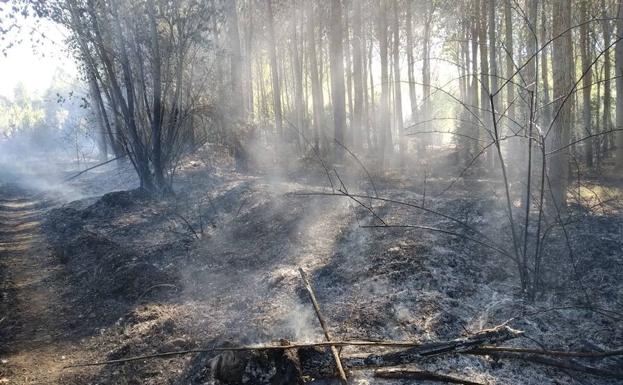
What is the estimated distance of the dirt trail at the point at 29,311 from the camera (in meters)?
4.72

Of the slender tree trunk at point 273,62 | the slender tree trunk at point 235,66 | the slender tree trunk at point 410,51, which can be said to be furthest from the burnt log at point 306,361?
the slender tree trunk at point 273,62

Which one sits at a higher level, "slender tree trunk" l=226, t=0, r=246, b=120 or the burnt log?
"slender tree trunk" l=226, t=0, r=246, b=120

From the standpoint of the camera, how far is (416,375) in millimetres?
3779

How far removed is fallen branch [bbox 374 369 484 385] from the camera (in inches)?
145

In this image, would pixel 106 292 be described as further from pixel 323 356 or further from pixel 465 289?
pixel 465 289

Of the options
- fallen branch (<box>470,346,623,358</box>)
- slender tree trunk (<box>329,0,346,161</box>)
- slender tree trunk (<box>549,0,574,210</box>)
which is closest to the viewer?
fallen branch (<box>470,346,623,358</box>)

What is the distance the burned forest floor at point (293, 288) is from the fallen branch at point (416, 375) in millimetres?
63

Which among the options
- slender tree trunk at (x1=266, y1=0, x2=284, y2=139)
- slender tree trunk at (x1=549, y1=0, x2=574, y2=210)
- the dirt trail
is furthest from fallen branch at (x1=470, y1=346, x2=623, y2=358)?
slender tree trunk at (x1=266, y1=0, x2=284, y2=139)

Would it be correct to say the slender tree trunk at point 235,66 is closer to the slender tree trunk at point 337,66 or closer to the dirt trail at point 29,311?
the slender tree trunk at point 337,66

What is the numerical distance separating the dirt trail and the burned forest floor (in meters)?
0.02

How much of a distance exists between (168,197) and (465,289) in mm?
9488

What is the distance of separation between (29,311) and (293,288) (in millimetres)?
3848

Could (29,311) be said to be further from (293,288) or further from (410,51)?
(410,51)

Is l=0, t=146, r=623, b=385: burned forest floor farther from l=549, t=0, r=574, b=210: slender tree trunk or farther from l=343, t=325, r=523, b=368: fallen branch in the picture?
l=549, t=0, r=574, b=210: slender tree trunk
